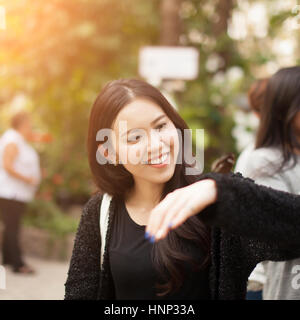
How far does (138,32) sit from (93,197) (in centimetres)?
686

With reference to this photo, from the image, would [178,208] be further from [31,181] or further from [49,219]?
[49,219]

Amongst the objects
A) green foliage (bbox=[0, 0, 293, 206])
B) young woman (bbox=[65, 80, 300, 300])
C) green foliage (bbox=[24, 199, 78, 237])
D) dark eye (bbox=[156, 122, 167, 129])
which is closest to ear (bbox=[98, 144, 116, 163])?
young woman (bbox=[65, 80, 300, 300])

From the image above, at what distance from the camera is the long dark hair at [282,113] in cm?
222

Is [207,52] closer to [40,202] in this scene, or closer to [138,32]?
[138,32]

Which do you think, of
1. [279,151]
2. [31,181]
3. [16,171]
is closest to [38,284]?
[31,181]

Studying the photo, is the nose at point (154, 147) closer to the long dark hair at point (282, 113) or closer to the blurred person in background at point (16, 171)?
the long dark hair at point (282, 113)

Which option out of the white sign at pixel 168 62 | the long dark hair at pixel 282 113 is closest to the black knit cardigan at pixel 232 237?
the long dark hair at pixel 282 113

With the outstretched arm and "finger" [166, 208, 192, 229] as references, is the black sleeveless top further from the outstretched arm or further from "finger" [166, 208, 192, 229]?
"finger" [166, 208, 192, 229]

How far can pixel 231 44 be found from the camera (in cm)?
844

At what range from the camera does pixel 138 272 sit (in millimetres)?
1627

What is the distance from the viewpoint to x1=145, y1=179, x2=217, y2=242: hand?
103 cm

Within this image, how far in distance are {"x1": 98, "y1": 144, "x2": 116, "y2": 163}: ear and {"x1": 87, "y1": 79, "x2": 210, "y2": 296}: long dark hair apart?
20 mm

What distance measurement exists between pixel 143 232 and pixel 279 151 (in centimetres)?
88

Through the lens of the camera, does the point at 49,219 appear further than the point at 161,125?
Yes
